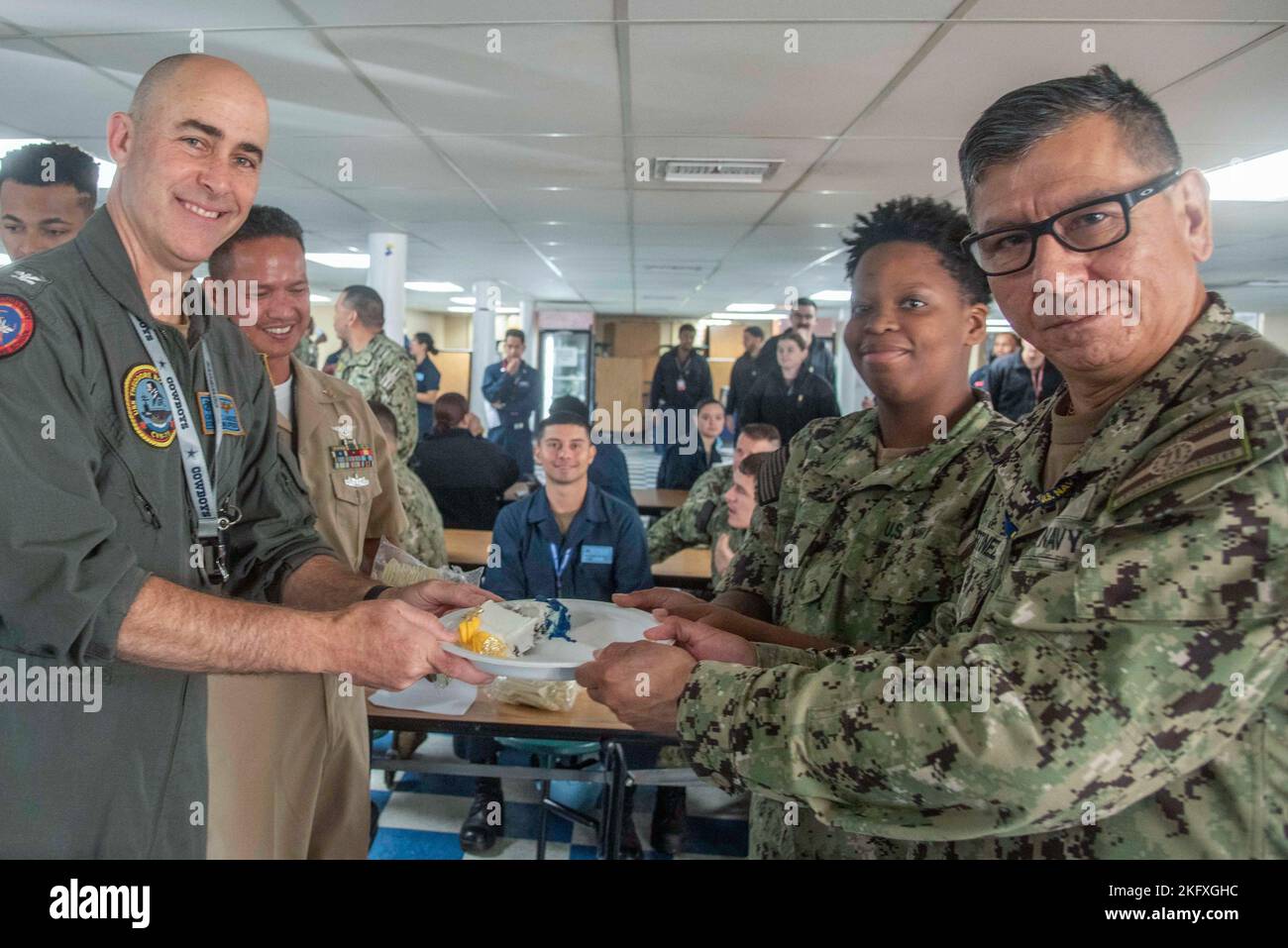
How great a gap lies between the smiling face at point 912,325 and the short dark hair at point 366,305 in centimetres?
416

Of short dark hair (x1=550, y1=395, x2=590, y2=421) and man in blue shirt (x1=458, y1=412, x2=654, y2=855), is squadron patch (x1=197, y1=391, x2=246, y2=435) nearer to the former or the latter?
man in blue shirt (x1=458, y1=412, x2=654, y2=855)

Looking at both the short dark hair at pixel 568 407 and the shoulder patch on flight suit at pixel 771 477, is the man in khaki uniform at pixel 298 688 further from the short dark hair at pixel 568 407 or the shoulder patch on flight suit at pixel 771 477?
the short dark hair at pixel 568 407

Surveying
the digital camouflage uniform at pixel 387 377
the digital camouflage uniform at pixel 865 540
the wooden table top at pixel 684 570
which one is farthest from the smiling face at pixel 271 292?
the digital camouflage uniform at pixel 387 377

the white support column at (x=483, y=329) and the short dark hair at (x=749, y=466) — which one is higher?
the white support column at (x=483, y=329)

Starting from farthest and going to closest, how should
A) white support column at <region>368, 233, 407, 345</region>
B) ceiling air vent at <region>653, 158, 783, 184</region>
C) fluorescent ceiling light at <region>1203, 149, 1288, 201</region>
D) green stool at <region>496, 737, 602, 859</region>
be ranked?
white support column at <region>368, 233, 407, 345</region>
ceiling air vent at <region>653, 158, 783, 184</region>
fluorescent ceiling light at <region>1203, 149, 1288, 201</region>
green stool at <region>496, 737, 602, 859</region>

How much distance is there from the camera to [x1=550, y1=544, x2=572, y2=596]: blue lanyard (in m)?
3.47

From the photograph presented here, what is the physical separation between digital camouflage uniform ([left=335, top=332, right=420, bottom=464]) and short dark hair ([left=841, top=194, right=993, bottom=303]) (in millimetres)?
3615

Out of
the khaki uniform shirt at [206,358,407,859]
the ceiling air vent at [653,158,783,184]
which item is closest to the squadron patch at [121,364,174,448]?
the khaki uniform shirt at [206,358,407,859]

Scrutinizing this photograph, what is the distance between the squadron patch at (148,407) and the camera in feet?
4.34

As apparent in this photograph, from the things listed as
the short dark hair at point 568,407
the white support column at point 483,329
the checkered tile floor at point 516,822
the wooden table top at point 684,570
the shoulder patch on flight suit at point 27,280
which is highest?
the white support column at point 483,329

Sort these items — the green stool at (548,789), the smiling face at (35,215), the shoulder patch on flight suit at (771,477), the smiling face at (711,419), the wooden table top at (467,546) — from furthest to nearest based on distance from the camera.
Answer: the smiling face at (711,419)
the wooden table top at (467,546)
the green stool at (548,789)
the smiling face at (35,215)
the shoulder patch on flight suit at (771,477)
